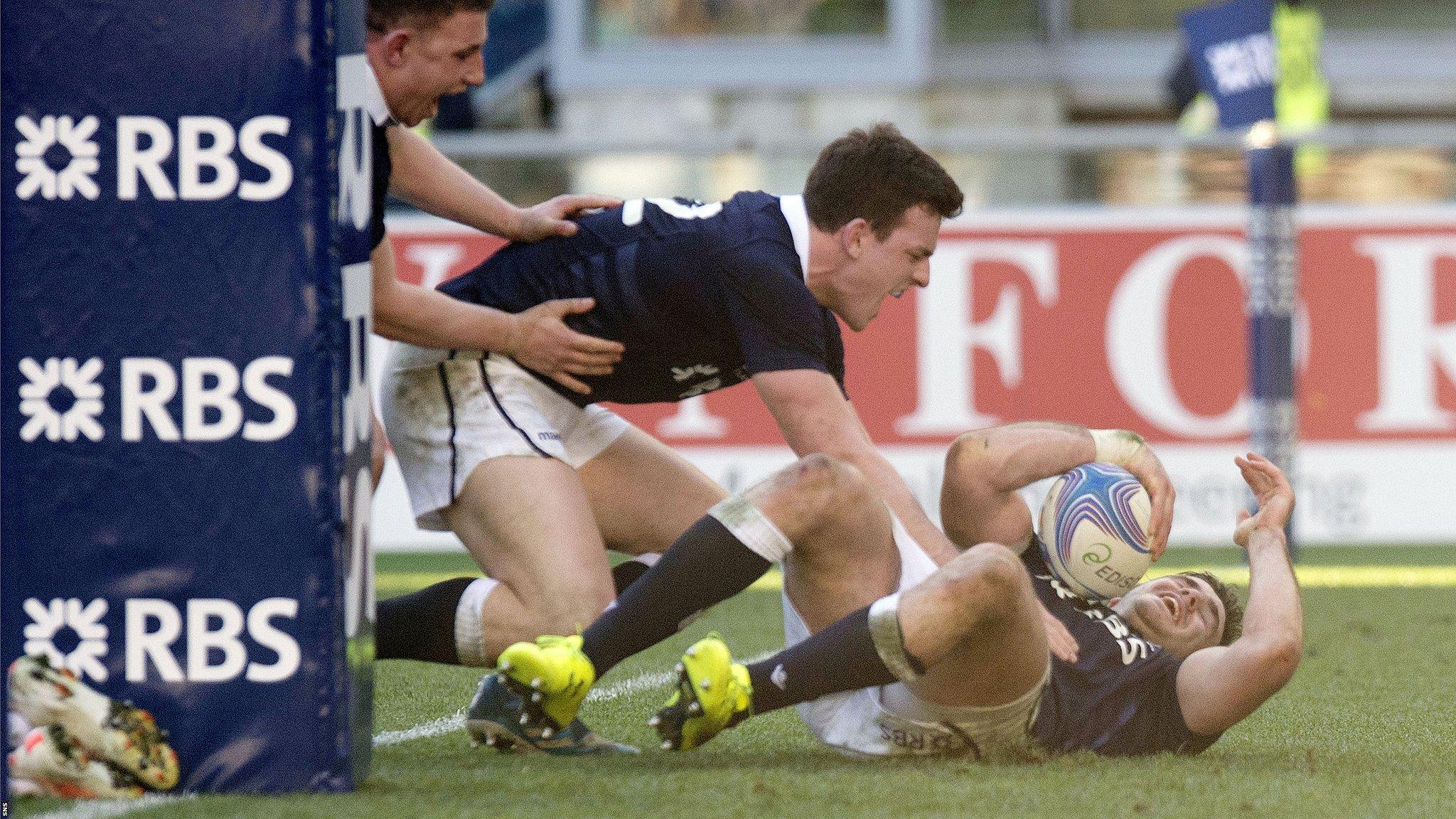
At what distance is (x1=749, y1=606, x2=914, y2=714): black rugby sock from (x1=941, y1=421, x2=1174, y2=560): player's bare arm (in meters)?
0.49

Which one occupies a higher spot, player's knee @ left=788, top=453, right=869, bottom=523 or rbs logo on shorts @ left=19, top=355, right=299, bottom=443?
rbs logo on shorts @ left=19, top=355, right=299, bottom=443

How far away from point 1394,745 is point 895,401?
5.30 metres

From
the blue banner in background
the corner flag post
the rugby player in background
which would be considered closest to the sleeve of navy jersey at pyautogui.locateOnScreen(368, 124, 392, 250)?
the rugby player in background

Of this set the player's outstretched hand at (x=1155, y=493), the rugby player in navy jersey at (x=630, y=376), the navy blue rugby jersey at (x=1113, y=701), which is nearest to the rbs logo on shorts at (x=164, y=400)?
the rugby player in navy jersey at (x=630, y=376)

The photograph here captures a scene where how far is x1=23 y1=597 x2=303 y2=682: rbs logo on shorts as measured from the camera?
337 cm

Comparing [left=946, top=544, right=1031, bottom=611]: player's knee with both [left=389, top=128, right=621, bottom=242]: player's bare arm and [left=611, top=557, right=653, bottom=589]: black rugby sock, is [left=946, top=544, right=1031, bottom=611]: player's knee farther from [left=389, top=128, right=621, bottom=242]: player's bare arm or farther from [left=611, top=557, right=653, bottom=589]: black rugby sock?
[left=389, top=128, right=621, bottom=242]: player's bare arm

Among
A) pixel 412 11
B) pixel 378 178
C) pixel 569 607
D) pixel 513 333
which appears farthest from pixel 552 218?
pixel 569 607

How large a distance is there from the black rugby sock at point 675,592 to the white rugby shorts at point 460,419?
75 centimetres

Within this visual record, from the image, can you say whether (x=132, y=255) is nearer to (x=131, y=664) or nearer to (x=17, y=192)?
(x=17, y=192)

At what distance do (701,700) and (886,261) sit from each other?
118 centimetres

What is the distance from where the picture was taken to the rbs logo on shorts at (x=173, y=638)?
3.37 meters

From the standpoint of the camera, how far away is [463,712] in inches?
195

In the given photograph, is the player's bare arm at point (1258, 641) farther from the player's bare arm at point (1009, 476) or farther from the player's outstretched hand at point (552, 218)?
the player's outstretched hand at point (552, 218)

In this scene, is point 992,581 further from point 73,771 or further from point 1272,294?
point 1272,294
